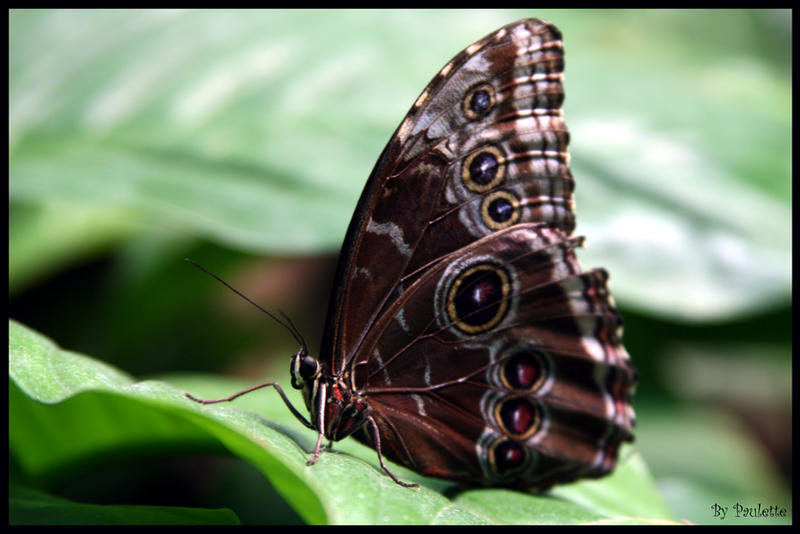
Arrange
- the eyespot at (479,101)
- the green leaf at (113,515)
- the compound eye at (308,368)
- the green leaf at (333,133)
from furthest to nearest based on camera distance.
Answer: the green leaf at (333,133)
the eyespot at (479,101)
the compound eye at (308,368)
the green leaf at (113,515)

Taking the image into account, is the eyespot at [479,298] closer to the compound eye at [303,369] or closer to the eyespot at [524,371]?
the eyespot at [524,371]

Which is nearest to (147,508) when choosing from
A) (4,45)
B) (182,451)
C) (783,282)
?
(182,451)

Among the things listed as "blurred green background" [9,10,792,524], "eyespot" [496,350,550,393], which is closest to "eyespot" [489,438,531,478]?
"eyespot" [496,350,550,393]

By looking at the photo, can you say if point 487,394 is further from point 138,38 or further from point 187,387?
point 138,38

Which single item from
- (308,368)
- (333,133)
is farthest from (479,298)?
(333,133)

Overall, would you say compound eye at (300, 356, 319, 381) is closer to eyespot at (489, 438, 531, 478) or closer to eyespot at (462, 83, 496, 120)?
eyespot at (489, 438, 531, 478)

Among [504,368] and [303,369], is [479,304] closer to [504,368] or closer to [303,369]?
[504,368]

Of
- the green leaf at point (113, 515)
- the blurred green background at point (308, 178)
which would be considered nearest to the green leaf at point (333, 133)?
the blurred green background at point (308, 178)
